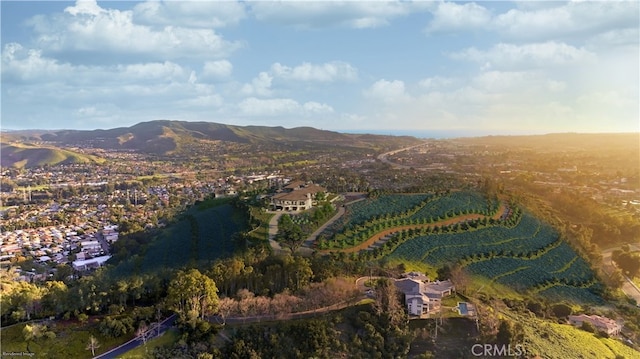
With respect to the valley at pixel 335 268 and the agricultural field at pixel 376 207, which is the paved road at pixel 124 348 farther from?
the agricultural field at pixel 376 207

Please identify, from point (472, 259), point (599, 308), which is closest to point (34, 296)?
point (472, 259)

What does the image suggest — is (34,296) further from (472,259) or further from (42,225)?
(42,225)

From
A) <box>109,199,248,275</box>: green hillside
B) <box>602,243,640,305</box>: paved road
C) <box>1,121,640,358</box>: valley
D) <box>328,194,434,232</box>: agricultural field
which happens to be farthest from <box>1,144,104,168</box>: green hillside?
<box>602,243,640,305</box>: paved road

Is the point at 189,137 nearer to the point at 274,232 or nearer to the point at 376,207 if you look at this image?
the point at 376,207

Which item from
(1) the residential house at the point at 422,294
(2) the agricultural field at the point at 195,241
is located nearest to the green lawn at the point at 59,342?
(2) the agricultural field at the point at 195,241

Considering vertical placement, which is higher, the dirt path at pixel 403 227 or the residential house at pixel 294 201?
the residential house at pixel 294 201

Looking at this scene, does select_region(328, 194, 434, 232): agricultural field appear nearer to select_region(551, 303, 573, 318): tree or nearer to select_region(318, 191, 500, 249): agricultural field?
select_region(318, 191, 500, 249): agricultural field

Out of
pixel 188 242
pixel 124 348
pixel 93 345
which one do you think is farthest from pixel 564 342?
pixel 188 242
